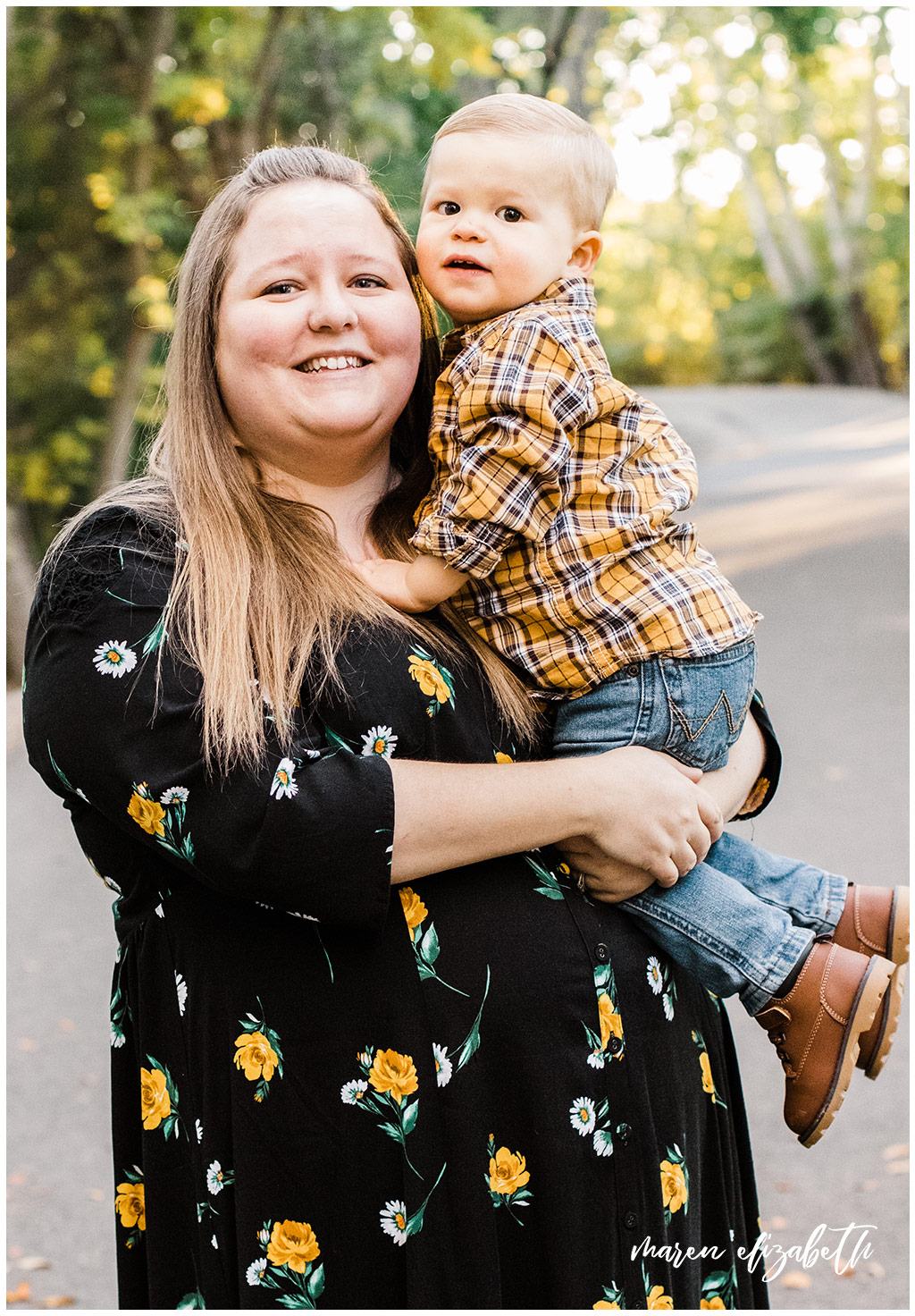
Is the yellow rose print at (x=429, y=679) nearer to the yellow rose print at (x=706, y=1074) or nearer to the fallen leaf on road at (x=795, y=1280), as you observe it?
the yellow rose print at (x=706, y=1074)

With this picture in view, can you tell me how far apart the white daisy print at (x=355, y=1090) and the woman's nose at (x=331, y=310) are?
1.05 m

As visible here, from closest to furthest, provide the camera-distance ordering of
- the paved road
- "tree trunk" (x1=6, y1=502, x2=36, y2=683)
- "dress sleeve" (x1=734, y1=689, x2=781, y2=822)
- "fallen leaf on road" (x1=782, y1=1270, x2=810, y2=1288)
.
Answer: "dress sleeve" (x1=734, y1=689, x2=781, y2=822)
"fallen leaf on road" (x1=782, y1=1270, x2=810, y2=1288)
the paved road
"tree trunk" (x1=6, y1=502, x2=36, y2=683)

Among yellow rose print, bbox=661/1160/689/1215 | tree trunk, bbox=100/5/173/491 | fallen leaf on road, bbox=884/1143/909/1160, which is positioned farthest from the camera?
tree trunk, bbox=100/5/173/491

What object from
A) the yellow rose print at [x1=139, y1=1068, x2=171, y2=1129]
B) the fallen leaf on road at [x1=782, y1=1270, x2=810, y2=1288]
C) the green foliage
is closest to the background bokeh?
the green foliage

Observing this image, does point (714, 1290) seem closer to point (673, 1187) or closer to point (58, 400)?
point (673, 1187)

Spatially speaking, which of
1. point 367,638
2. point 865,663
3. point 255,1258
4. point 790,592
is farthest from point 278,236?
point 790,592

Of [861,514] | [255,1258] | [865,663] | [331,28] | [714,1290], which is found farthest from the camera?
[861,514]

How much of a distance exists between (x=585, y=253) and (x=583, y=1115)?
1.35m

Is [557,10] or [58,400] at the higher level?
[557,10]

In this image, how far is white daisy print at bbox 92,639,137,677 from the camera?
1.42 meters

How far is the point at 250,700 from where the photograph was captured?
145 centimetres

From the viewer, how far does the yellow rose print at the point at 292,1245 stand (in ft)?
5.06

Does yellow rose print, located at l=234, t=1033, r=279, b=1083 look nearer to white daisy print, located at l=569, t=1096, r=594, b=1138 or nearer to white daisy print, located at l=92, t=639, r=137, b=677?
white daisy print, located at l=569, t=1096, r=594, b=1138

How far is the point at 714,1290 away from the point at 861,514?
9.00 m
